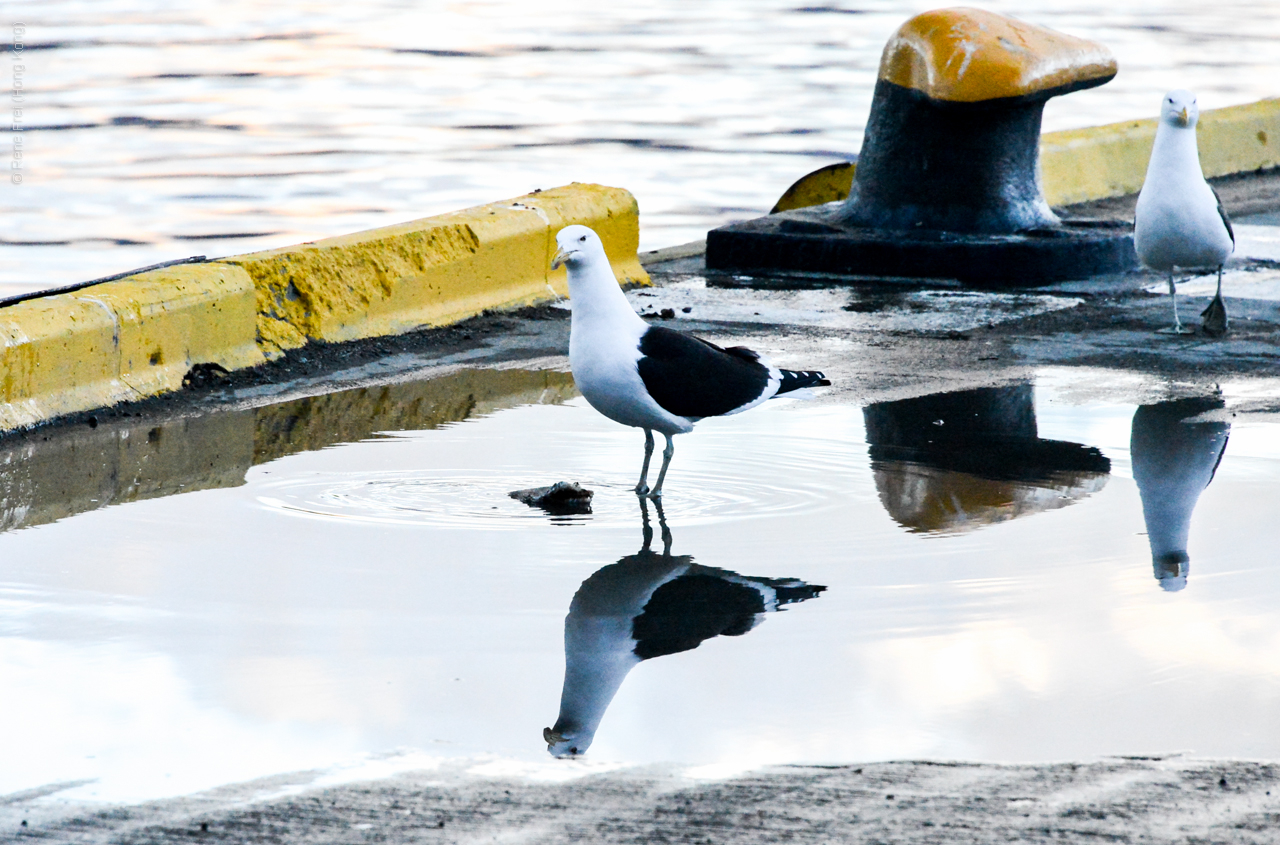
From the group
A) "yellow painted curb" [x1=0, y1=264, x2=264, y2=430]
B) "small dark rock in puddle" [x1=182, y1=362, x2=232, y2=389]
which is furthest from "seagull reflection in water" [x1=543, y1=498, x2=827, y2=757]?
"small dark rock in puddle" [x1=182, y1=362, x2=232, y2=389]

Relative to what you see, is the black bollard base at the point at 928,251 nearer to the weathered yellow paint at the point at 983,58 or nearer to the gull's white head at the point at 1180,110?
the weathered yellow paint at the point at 983,58

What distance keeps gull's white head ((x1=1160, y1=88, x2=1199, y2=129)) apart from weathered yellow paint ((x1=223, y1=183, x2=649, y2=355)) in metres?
2.88

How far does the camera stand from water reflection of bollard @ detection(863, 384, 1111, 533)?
604 cm

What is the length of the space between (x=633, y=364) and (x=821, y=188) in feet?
21.7

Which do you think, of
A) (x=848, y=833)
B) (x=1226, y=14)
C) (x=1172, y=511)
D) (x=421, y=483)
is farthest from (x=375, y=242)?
(x=1226, y=14)

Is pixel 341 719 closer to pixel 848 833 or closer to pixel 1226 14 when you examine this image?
pixel 848 833

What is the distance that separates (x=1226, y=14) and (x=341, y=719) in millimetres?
36034

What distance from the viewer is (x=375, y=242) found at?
893 cm

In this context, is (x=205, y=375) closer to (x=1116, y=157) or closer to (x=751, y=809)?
(x=751, y=809)

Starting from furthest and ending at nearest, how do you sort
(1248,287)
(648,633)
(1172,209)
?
(1248,287)
(1172,209)
(648,633)

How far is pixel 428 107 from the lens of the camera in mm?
21406

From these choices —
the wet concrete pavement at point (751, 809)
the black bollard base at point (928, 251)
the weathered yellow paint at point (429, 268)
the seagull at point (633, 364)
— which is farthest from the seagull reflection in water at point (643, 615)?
the black bollard base at point (928, 251)

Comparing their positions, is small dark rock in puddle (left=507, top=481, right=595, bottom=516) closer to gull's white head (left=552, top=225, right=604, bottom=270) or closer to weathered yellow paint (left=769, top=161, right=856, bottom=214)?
gull's white head (left=552, top=225, right=604, bottom=270)

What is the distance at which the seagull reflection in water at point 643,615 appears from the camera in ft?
14.6
